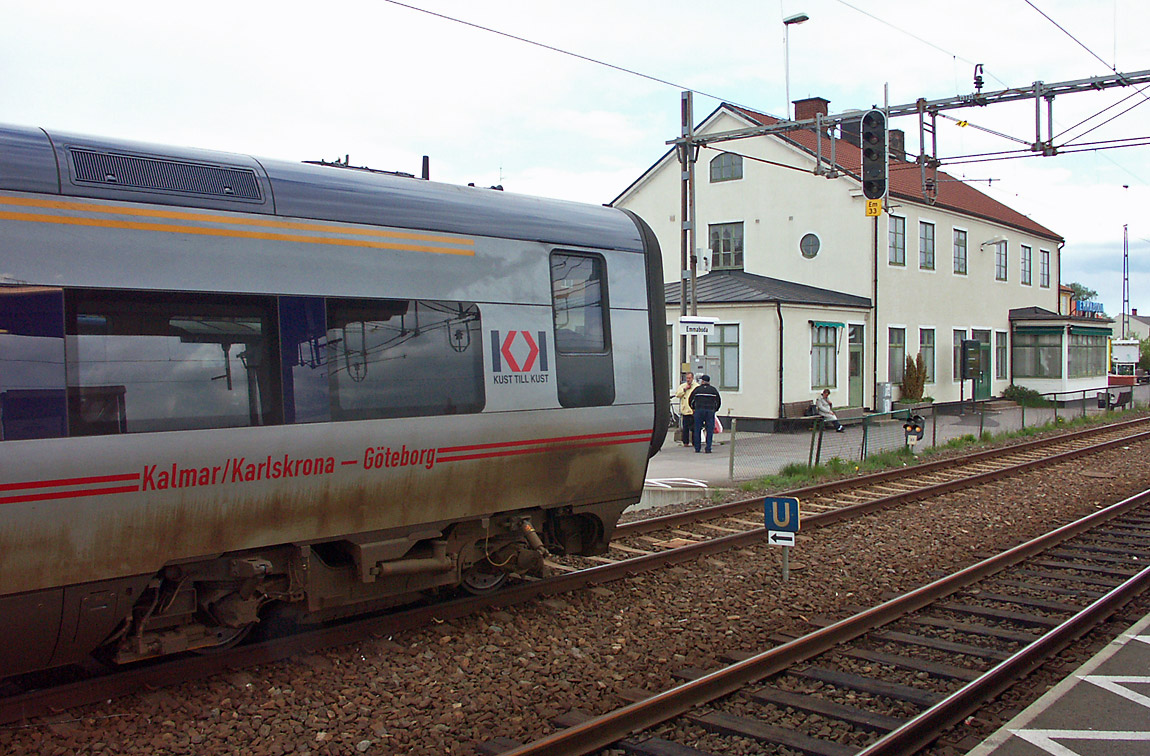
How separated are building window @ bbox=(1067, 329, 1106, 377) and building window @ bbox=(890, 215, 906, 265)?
12.5 m

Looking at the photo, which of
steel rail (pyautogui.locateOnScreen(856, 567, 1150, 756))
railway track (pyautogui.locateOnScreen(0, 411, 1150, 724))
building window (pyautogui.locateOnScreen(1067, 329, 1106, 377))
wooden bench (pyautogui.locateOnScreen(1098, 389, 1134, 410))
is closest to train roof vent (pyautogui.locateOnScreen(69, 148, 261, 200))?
railway track (pyautogui.locateOnScreen(0, 411, 1150, 724))

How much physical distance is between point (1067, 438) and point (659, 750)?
828 inches

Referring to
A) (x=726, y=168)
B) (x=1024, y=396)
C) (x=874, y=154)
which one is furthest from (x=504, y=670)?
(x=1024, y=396)

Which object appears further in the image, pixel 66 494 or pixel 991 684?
pixel 991 684

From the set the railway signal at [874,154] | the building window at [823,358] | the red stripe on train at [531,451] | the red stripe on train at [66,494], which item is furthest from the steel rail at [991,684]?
the building window at [823,358]

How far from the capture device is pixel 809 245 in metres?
29.8

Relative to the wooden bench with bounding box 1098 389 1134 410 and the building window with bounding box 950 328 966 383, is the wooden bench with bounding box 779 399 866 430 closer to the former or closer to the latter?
the building window with bounding box 950 328 966 383

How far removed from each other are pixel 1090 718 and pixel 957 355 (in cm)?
3117

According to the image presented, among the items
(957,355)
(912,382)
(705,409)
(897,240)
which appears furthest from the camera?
(957,355)

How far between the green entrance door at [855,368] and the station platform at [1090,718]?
22657 mm

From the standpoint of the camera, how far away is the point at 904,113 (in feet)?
55.2

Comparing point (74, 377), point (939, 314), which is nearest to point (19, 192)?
point (74, 377)

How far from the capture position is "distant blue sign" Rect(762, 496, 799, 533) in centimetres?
839

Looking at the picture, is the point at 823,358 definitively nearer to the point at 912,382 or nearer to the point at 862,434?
the point at 912,382
